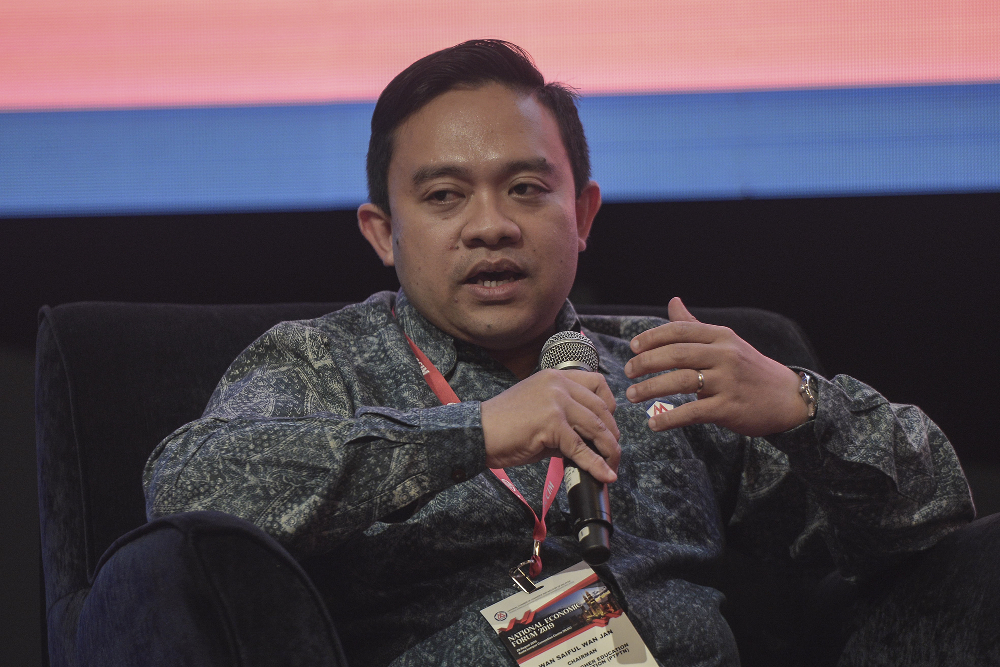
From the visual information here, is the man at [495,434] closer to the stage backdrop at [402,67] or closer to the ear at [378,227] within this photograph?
the ear at [378,227]

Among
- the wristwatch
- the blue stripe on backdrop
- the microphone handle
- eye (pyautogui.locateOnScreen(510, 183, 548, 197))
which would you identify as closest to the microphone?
the microphone handle

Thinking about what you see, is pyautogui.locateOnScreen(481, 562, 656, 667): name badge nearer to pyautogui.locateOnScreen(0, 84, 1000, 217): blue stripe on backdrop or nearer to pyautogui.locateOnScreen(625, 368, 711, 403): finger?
pyautogui.locateOnScreen(625, 368, 711, 403): finger

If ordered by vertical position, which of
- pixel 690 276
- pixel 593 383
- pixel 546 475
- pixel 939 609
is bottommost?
pixel 939 609

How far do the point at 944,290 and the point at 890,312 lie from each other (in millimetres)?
134

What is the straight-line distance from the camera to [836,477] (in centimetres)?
126

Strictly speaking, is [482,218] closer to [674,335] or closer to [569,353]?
[569,353]

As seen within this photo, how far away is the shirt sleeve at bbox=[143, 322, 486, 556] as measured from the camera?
1.02 metres

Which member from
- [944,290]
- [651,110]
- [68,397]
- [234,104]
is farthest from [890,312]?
[68,397]

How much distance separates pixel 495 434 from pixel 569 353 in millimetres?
248

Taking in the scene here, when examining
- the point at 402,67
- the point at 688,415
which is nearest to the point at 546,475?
the point at 688,415

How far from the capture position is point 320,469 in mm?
1021

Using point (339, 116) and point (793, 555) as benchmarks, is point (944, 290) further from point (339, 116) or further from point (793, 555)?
point (339, 116)

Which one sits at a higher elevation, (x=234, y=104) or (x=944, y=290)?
(x=234, y=104)

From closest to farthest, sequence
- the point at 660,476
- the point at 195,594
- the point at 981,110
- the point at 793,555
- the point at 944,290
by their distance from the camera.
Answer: the point at 195,594 < the point at 660,476 < the point at 793,555 < the point at 981,110 < the point at 944,290
